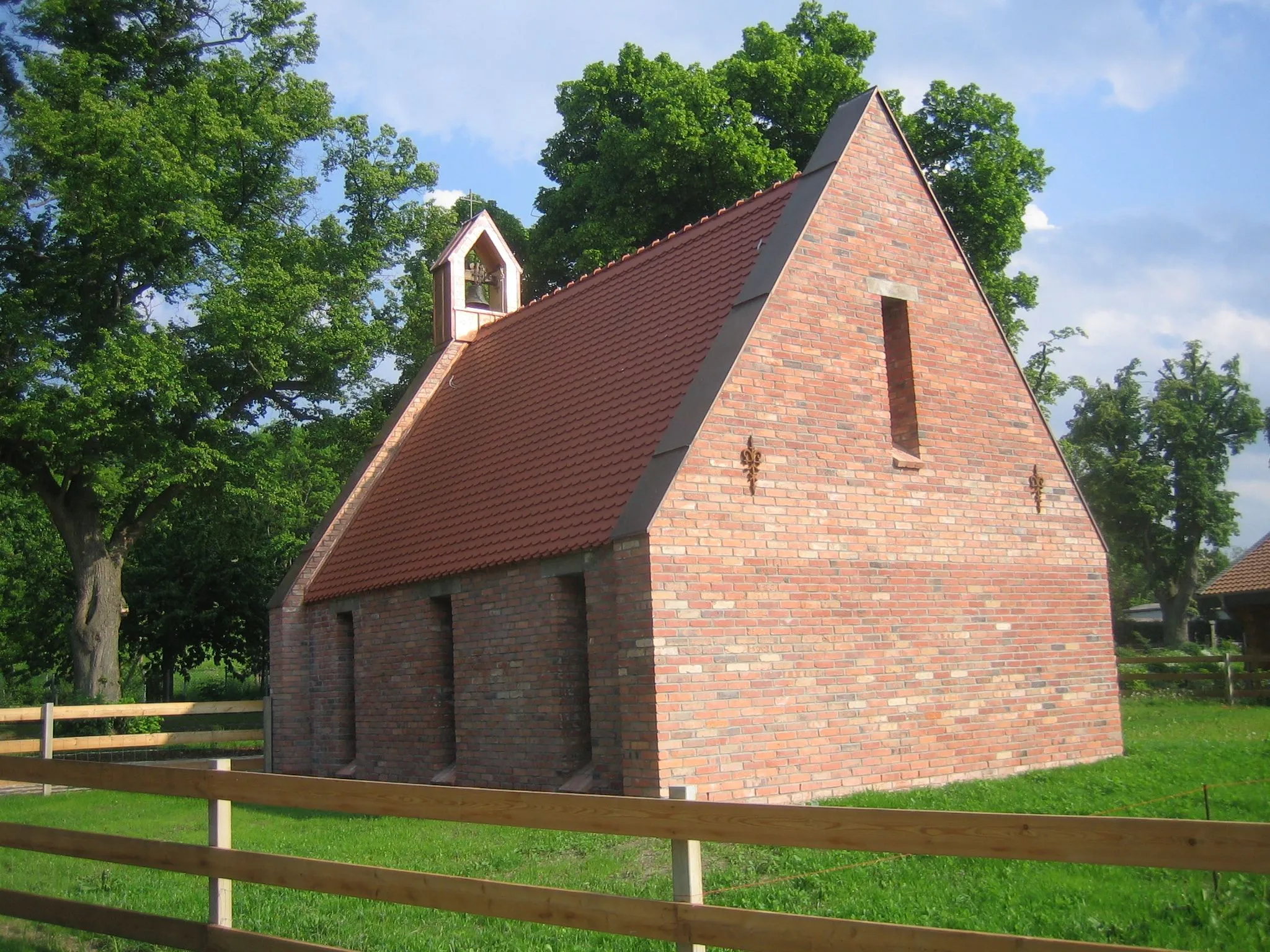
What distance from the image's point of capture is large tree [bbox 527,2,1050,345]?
27344 millimetres

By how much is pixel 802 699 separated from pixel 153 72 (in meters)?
22.2

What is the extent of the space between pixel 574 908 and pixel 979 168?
27.1m

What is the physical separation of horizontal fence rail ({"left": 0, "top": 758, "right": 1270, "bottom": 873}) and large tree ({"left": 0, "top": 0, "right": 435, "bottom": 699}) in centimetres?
1694

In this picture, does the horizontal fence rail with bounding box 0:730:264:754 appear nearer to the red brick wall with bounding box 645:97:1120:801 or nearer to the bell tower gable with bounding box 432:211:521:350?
the bell tower gable with bounding box 432:211:521:350

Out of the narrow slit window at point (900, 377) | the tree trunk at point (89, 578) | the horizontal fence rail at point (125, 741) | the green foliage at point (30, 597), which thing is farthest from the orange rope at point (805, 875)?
the green foliage at point (30, 597)

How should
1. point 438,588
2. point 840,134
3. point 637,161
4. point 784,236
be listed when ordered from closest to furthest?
1. point 784,236
2. point 840,134
3. point 438,588
4. point 637,161

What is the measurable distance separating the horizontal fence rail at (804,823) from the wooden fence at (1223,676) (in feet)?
69.7

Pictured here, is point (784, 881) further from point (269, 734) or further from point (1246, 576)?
point (1246, 576)

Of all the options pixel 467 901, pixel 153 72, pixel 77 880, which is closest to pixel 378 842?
pixel 77 880

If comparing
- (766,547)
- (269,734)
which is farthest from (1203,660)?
(269,734)

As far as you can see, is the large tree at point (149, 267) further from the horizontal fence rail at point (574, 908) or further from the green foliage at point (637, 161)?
the horizontal fence rail at point (574, 908)

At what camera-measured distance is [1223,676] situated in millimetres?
24688

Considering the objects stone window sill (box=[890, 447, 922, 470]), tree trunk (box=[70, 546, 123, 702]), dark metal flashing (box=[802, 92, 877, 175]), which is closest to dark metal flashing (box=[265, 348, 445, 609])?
tree trunk (box=[70, 546, 123, 702])

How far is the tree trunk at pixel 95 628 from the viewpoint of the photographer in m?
23.8
